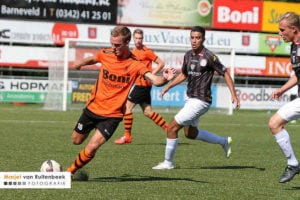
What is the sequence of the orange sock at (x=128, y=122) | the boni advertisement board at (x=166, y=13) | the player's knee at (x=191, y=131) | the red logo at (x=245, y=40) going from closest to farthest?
1. the player's knee at (x=191, y=131)
2. the orange sock at (x=128, y=122)
3. the boni advertisement board at (x=166, y=13)
4. the red logo at (x=245, y=40)

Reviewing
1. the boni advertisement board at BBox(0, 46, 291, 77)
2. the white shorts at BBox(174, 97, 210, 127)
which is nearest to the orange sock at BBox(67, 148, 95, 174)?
the white shorts at BBox(174, 97, 210, 127)

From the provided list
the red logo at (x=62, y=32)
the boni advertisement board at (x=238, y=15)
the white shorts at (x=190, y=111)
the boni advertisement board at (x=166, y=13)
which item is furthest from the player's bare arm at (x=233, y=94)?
the boni advertisement board at (x=238, y=15)

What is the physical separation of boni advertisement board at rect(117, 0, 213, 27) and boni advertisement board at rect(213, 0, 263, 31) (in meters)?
0.48

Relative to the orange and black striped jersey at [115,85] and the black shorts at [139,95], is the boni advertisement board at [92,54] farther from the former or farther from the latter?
the orange and black striped jersey at [115,85]

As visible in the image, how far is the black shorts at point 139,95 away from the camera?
594 inches

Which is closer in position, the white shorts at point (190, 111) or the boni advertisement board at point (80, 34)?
the white shorts at point (190, 111)

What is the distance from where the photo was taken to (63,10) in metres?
34.9

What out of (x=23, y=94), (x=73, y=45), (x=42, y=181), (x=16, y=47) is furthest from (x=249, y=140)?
(x=16, y=47)

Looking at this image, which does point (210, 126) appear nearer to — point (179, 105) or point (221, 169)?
point (179, 105)

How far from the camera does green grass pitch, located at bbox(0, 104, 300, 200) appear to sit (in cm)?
840

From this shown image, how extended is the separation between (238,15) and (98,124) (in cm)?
2942

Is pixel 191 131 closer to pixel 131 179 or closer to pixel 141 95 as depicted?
pixel 131 179

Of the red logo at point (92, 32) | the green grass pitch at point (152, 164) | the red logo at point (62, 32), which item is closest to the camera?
the green grass pitch at point (152, 164)
